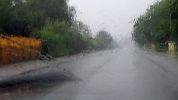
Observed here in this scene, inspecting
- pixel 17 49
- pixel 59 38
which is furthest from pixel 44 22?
pixel 17 49

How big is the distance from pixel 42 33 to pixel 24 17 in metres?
7.86

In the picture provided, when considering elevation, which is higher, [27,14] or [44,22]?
[27,14]

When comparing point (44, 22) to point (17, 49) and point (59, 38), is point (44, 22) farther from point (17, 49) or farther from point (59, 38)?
point (17, 49)

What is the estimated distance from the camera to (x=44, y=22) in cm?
7944

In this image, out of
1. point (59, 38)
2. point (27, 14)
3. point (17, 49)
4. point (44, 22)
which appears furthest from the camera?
point (44, 22)

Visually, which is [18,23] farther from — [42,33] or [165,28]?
[165,28]

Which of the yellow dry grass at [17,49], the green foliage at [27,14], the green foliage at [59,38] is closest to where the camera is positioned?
the yellow dry grass at [17,49]

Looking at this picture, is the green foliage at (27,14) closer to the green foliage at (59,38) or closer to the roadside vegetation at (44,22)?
the roadside vegetation at (44,22)

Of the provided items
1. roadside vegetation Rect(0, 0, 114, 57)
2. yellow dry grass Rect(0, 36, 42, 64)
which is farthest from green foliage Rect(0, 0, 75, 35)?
yellow dry grass Rect(0, 36, 42, 64)

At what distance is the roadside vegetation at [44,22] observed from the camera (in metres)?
55.7

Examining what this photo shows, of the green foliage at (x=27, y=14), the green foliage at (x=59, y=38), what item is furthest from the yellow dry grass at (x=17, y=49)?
the green foliage at (x=59, y=38)

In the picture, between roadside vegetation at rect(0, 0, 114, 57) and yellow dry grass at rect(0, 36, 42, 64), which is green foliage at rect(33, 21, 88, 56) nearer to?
roadside vegetation at rect(0, 0, 114, 57)

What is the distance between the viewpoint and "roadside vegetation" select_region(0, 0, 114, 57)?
5569 cm

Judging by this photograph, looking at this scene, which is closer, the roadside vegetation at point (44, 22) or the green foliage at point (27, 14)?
the green foliage at point (27, 14)
